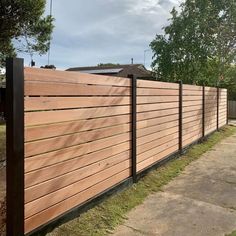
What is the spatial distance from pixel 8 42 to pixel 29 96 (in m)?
7.32

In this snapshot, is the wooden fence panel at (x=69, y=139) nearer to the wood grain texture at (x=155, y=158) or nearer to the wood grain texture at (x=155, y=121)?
the wood grain texture at (x=155, y=121)

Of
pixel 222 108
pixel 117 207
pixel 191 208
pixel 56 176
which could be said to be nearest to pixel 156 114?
pixel 191 208

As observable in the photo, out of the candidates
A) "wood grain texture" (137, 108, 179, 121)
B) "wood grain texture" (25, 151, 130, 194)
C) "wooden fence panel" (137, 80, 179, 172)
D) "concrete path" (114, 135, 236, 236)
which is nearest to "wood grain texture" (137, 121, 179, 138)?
"wooden fence panel" (137, 80, 179, 172)

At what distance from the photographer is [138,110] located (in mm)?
4719

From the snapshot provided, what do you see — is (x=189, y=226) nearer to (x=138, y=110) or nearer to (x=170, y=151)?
(x=138, y=110)

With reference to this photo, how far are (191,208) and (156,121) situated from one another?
177 centimetres

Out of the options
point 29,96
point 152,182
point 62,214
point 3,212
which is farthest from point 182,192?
point 29,96

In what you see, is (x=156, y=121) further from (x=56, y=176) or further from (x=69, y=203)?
(x=56, y=176)

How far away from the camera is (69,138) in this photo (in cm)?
Result: 324

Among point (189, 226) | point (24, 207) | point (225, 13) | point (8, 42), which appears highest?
point (225, 13)

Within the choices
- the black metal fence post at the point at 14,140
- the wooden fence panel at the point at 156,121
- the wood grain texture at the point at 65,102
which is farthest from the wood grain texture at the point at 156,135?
the black metal fence post at the point at 14,140

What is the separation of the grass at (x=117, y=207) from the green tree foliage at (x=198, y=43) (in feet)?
31.7

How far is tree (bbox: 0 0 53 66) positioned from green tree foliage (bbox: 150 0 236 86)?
7.34 metres

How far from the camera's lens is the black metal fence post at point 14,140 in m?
2.56
